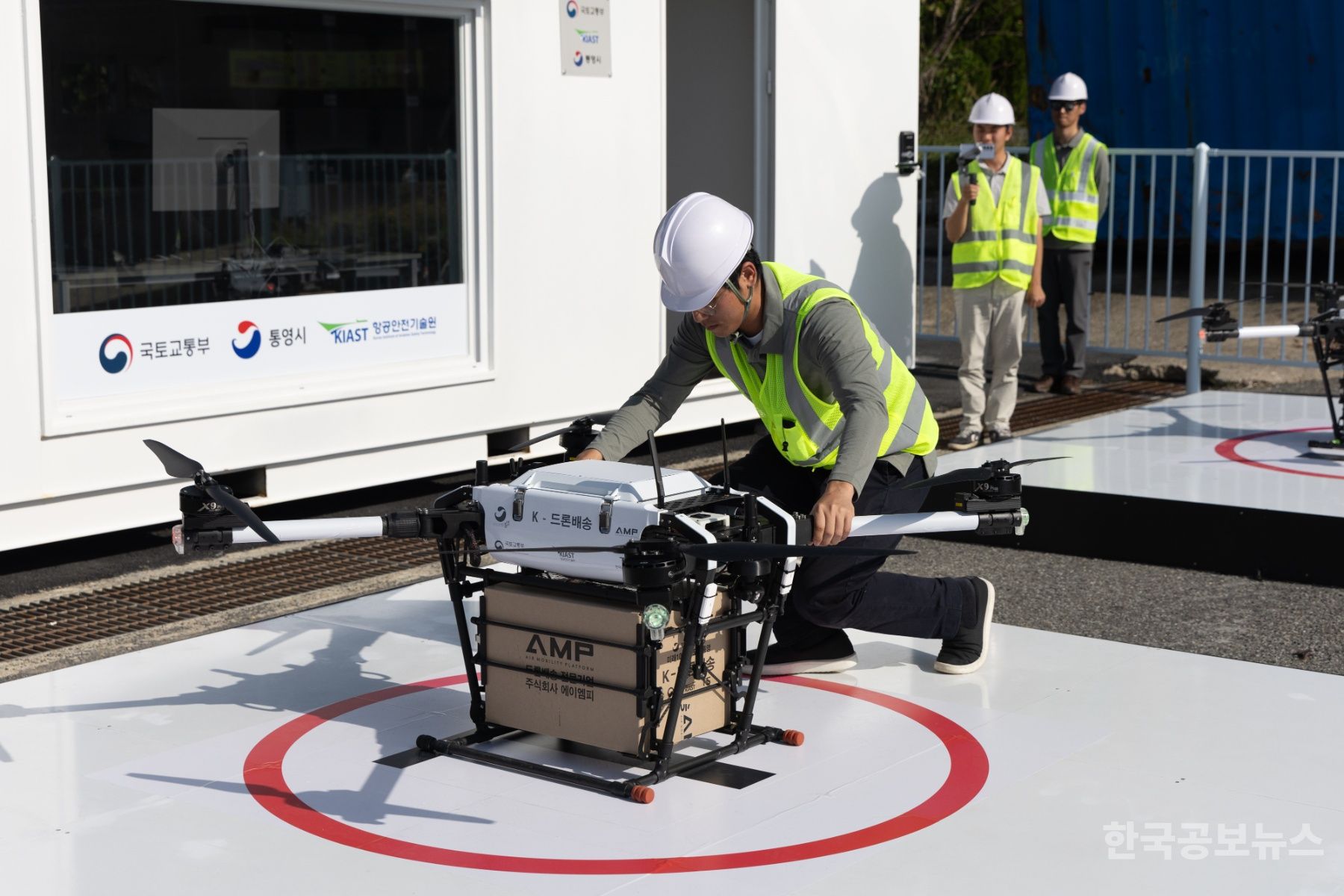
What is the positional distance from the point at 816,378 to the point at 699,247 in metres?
0.59

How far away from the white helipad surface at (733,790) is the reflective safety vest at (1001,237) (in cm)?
427

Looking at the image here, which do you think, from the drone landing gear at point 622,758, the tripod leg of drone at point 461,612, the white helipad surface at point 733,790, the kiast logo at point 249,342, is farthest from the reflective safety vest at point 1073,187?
the tripod leg of drone at point 461,612

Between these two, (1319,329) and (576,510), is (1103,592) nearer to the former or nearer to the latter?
(1319,329)

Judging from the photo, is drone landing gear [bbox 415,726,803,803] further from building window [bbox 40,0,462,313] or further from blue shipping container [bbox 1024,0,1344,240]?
blue shipping container [bbox 1024,0,1344,240]

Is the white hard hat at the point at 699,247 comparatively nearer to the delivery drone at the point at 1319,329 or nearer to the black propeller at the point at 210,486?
the black propeller at the point at 210,486

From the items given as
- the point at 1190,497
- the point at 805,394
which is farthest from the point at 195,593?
the point at 1190,497

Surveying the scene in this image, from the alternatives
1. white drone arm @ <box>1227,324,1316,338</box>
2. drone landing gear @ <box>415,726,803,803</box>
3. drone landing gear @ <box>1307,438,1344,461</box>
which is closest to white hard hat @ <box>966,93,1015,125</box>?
white drone arm @ <box>1227,324,1316,338</box>

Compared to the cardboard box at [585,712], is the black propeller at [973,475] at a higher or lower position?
higher

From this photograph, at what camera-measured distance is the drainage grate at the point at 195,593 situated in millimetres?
5941

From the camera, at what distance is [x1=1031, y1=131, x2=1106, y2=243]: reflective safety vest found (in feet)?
35.7

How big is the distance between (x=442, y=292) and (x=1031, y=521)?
2992 millimetres

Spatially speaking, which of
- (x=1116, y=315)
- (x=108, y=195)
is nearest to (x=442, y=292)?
(x=108, y=195)

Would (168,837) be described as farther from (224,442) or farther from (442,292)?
(442,292)

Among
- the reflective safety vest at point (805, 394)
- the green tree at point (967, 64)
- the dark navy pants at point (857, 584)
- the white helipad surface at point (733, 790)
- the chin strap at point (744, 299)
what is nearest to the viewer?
the white helipad surface at point (733, 790)
